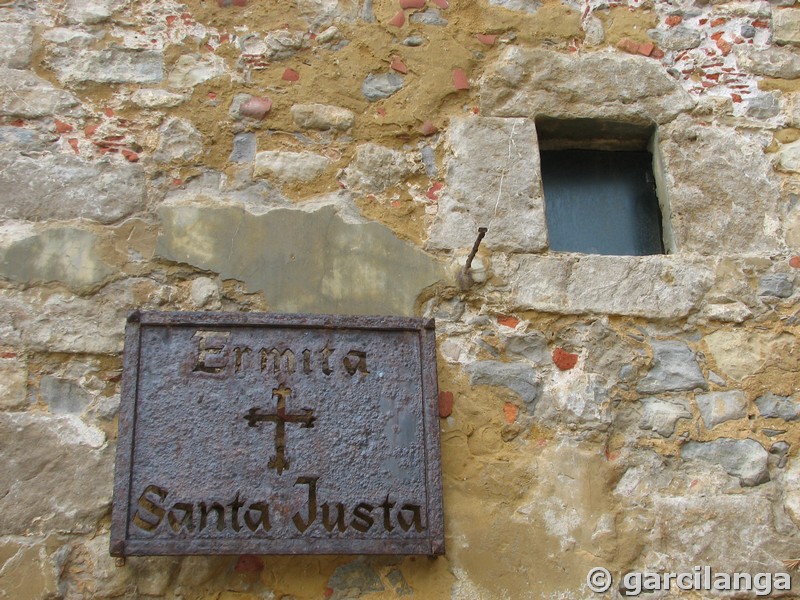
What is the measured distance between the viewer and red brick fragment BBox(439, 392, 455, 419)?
2.59 metres

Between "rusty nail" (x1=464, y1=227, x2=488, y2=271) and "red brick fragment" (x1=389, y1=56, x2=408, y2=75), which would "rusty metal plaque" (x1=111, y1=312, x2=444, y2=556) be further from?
"red brick fragment" (x1=389, y1=56, x2=408, y2=75)

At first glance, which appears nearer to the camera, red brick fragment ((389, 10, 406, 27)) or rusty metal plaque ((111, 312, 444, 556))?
rusty metal plaque ((111, 312, 444, 556))

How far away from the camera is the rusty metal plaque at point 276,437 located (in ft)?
7.56

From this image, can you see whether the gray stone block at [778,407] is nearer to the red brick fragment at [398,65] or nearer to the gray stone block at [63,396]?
the red brick fragment at [398,65]

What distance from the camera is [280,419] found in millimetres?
2432

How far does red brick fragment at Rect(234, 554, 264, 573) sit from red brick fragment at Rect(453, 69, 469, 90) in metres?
1.67

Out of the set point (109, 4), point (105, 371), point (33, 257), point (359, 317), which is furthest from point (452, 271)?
point (109, 4)

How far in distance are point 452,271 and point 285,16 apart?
109 cm

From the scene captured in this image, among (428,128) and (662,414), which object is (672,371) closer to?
(662,414)

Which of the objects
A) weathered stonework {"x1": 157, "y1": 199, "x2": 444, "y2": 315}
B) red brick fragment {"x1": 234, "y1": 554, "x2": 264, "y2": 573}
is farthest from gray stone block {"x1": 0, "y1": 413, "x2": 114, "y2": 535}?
weathered stonework {"x1": 157, "y1": 199, "x2": 444, "y2": 315}

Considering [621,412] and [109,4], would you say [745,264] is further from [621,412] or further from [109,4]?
[109,4]

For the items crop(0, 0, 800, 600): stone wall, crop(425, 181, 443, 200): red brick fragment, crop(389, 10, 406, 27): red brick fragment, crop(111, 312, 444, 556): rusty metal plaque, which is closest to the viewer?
crop(111, 312, 444, 556): rusty metal plaque

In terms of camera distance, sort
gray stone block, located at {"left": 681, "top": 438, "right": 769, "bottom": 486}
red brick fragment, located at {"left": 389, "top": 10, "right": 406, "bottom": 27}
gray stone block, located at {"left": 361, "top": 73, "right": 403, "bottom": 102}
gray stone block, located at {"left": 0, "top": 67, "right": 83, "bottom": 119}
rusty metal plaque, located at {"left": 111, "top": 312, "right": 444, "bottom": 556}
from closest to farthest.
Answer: rusty metal plaque, located at {"left": 111, "top": 312, "right": 444, "bottom": 556}, gray stone block, located at {"left": 681, "top": 438, "right": 769, "bottom": 486}, gray stone block, located at {"left": 0, "top": 67, "right": 83, "bottom": 119}, gray stone block, located at {"left": 361, "top": 73, "right": 403, "bottom": 102}, red brick fragment, located at {"left": 389, "top": 10, "right": 406, "bottom": 27}

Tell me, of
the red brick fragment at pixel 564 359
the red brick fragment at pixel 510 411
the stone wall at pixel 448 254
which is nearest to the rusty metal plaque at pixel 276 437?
the stone wall at pixel 448 254
